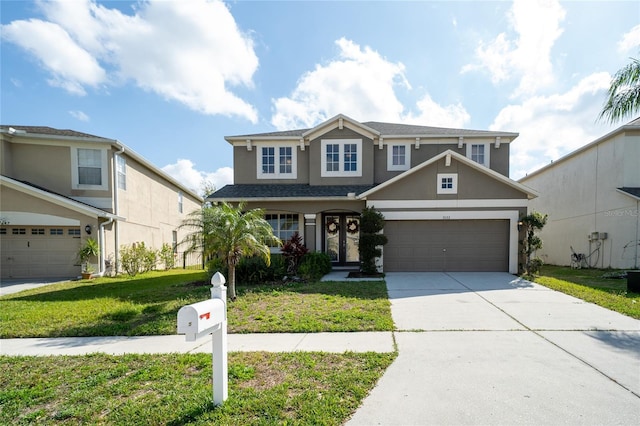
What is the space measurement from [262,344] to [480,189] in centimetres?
1037

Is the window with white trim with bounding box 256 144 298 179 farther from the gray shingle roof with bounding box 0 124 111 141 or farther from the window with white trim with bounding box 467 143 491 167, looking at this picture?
the window with white trim with bounding box 467 143 491 167

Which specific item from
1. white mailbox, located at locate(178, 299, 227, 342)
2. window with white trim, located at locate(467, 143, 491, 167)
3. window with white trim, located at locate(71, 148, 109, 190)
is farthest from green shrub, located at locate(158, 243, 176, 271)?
window with white trim, located at locate(467, 143, 491, 167)

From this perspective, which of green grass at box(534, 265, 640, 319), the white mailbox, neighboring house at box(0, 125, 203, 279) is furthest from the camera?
neighboring house at box(0, 125, 203, 279)

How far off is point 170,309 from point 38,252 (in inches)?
385

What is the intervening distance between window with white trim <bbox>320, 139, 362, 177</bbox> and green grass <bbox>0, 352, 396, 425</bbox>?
10235 mm

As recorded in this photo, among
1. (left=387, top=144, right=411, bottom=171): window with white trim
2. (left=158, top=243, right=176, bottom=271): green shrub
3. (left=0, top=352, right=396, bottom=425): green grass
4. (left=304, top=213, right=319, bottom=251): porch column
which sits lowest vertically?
(left=158, top=243, right=176, bottom=271): green shrub

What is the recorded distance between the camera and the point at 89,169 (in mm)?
13133

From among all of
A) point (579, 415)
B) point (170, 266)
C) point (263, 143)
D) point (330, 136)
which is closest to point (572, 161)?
point (330, 136)

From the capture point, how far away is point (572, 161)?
16188 millimetres

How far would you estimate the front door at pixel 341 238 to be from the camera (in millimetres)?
13547

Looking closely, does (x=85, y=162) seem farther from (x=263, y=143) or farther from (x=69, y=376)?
(x=69, y=376)

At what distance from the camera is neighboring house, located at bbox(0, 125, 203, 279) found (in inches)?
464

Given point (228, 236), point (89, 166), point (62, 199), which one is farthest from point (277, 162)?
point (62, 199)

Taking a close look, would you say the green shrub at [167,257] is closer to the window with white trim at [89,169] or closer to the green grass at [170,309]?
the window with white trim at [89,169]
